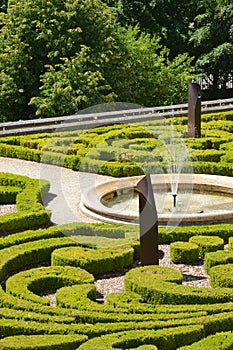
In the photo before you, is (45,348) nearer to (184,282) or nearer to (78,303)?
(78,303)

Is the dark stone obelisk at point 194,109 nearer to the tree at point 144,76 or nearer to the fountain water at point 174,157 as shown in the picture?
the fountain water at point 174,157

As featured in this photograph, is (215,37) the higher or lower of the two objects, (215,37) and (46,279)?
the higher

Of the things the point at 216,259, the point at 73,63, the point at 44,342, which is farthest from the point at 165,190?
the point at 73,63

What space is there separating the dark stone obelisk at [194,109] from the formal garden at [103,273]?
2594 mm

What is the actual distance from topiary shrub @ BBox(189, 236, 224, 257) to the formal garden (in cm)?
2

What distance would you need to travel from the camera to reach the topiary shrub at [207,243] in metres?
13.6

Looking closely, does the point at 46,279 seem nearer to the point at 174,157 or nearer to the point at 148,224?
the point at 148,224

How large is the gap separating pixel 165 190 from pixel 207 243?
4.39 meters

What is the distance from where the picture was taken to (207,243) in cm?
1366

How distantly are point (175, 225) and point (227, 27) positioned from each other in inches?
902

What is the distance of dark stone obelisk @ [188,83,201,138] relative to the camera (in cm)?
2202

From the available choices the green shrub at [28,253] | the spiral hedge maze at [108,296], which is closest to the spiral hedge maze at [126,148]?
the spiral hedge maze at [108,296]

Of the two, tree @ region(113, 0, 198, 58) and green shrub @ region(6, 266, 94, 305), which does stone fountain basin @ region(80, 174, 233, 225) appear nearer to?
green shrub @ region(6, 266, 94, 305)

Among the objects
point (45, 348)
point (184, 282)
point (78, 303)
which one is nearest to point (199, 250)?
point (184, 282)
